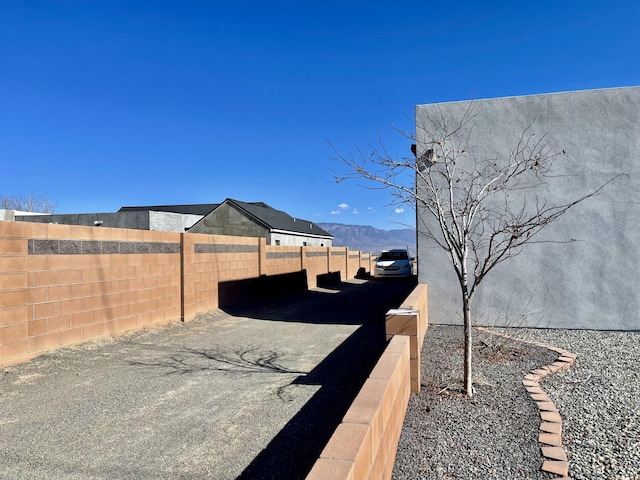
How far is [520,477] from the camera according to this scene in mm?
3146

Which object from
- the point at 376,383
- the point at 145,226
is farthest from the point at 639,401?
the point at 145,226

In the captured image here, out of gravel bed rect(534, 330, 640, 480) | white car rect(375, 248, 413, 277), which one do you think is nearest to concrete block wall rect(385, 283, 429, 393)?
gravel bed rect(534, 330, 640, 480)

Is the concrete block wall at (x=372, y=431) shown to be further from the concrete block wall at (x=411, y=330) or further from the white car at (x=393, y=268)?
the white car at (x=393, y=268)

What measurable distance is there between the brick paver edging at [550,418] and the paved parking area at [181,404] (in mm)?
1792

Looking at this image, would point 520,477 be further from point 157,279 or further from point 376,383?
point 157,279

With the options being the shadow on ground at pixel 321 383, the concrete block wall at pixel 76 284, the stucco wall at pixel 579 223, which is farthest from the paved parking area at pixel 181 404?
the stucco wall at pixel 579 223

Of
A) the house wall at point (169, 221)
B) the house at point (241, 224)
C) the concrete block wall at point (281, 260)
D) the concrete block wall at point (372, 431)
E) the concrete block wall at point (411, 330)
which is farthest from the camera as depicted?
the house at point (241, 224)

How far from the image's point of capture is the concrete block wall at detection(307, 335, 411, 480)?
2182 mm

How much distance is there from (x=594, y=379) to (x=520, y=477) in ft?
9.66

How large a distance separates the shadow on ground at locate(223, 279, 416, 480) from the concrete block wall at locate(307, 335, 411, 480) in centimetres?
68

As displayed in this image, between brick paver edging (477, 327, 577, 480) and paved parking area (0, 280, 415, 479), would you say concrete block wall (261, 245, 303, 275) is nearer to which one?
paved parking area (0, 280, 415, 479)

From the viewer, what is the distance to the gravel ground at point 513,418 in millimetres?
3312

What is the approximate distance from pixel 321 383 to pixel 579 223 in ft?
20.3

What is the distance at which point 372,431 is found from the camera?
104 inches
